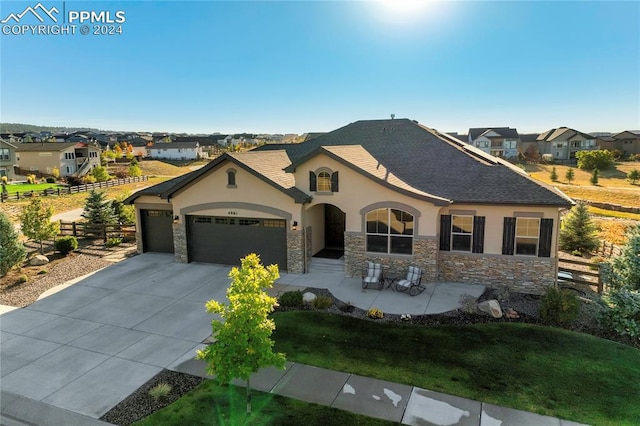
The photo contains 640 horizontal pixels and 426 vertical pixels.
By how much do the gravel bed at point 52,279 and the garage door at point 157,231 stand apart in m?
2.41

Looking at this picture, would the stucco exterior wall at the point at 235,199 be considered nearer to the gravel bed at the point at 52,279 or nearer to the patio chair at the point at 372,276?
the patio chair at the point at 372,276

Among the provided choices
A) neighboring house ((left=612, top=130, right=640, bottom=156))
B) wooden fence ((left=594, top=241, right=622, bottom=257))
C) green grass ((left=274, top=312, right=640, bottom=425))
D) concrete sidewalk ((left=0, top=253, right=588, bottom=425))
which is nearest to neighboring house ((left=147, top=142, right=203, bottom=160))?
concrete sidewalk ((left=0, top=253, right=588, bottom=425))

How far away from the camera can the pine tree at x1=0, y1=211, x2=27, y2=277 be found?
17.3 m

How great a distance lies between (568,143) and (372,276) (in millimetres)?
97932

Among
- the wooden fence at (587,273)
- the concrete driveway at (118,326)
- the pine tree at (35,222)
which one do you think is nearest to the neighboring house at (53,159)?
the pine tree at (35,222)

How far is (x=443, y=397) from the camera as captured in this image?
29.7 ft

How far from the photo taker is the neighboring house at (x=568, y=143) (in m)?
93.0

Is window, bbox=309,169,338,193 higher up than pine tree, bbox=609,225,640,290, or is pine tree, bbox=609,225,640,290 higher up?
window, bbox=309,169,338,193

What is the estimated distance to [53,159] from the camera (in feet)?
227

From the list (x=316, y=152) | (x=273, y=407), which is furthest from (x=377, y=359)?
(x=316, y=152)

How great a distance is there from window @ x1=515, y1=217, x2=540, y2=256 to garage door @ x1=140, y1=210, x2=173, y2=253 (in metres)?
16.6

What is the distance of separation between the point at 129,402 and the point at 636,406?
11142 mm

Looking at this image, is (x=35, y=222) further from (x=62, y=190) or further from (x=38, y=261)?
(x=62, y=190)

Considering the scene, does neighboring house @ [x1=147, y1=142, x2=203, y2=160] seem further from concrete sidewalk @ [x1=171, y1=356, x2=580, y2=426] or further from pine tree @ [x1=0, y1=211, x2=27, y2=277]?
concrete sidewalk @ [x1=171, y1=356, x2=580, y2=426]
